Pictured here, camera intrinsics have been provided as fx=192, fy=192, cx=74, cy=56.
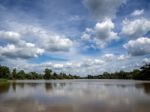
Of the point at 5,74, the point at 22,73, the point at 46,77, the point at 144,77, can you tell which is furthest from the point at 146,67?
the point at 22,73

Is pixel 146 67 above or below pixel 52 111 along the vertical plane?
above

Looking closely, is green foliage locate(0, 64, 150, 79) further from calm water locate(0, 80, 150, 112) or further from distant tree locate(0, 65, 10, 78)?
calm water locate(0, 80, 150, 112)

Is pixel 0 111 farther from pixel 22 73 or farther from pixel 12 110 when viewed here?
pixel 22 73

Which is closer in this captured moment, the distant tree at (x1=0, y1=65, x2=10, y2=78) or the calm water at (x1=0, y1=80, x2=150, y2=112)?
the calm water at (x1=0, y1=80, x2=150, y2=112)

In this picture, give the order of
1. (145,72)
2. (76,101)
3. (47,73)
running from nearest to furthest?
1. (76,101)
2. (145,72)
3. (47,73)

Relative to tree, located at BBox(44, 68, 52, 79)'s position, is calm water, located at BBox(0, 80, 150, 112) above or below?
below

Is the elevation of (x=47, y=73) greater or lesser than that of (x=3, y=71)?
lesser

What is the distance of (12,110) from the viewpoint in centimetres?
1250

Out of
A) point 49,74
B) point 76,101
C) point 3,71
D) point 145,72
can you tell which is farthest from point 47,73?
point 76,101

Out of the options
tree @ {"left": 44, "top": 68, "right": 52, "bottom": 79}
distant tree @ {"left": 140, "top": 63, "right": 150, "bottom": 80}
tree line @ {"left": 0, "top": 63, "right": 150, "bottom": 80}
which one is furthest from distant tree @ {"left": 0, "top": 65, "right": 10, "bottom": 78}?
distant tree @ {"left": 140, "top": 63, "right": 150, "bottom": 80}

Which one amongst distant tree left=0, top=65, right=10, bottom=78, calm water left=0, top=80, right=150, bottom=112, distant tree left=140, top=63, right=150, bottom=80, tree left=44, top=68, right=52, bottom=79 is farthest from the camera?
tree left=44, top=68, right=52, bottom=79

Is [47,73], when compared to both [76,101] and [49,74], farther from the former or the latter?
[76,101]

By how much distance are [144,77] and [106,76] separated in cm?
10022

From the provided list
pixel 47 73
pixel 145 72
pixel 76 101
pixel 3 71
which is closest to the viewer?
pixel 76 101
